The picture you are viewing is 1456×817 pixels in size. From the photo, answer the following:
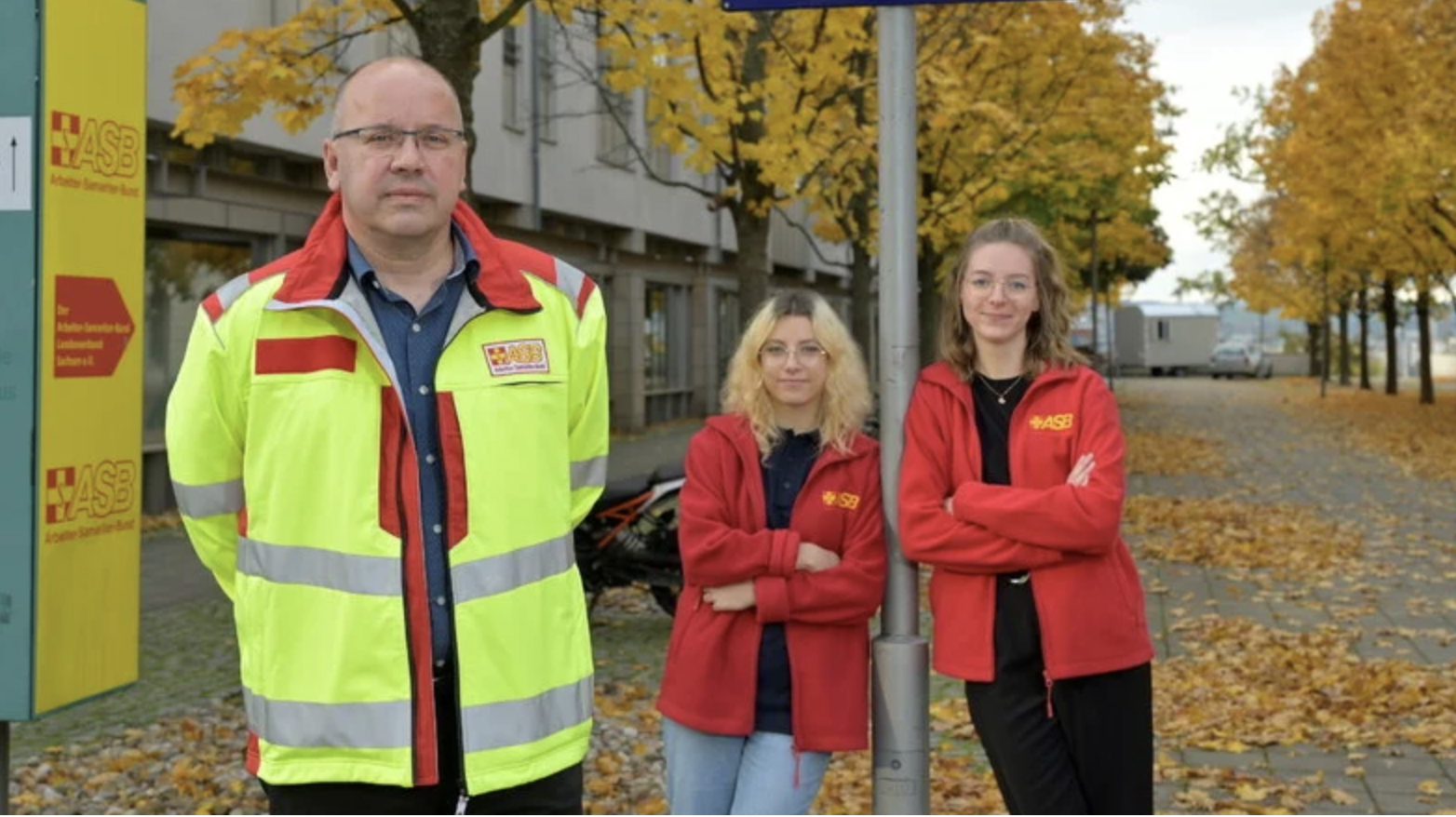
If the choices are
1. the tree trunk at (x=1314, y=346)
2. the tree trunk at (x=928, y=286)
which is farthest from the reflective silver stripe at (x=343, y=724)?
the tree trunk at (x=1314, y=346)

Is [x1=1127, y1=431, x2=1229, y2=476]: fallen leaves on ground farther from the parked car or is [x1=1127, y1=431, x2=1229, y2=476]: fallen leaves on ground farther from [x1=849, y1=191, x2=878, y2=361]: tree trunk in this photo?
the parked car

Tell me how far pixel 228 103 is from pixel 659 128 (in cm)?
395

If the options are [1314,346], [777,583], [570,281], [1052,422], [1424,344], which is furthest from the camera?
[1314,346]

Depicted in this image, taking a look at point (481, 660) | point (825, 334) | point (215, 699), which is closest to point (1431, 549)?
point (215, 699)

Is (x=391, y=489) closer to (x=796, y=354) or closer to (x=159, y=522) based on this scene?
(x=796, y=354)

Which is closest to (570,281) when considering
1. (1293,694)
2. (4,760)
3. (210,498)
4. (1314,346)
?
(210,498)

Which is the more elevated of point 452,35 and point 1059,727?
point 452,35

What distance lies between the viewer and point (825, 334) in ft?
14.7

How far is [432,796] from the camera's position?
3213 millimetres

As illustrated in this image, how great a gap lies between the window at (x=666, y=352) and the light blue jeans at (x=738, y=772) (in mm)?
31097

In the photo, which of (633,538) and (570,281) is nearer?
(570,281)

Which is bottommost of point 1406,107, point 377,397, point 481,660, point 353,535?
point 481,660

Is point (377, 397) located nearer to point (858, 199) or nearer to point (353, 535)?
point (353, 535)

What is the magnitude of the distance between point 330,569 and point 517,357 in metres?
0.47
